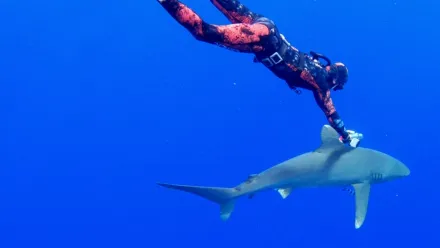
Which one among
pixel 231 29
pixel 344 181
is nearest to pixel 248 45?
pixel 231 29

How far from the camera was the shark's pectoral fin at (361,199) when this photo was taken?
8.23 m

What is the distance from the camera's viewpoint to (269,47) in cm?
637

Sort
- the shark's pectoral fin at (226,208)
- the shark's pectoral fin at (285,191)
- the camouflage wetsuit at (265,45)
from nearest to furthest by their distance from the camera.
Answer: the camouflage wetsuit at (265,45) → the shark's pectoral fin at (285,191) → the shark's pectoral fin at (226,208)

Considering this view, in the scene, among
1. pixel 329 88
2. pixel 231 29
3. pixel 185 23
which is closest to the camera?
pixel 185 23

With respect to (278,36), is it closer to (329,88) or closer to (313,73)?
(313,73)

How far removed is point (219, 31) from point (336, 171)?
3.83 metres

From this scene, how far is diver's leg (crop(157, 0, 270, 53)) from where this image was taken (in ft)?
16.6

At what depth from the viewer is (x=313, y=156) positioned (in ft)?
27.6

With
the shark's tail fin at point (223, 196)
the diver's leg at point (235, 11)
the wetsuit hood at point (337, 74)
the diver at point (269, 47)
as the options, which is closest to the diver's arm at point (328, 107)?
the diver at point (269, 47)

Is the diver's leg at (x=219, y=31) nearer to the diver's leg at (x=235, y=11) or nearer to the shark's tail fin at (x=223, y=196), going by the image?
the diver's leg at (x=235, y=11)

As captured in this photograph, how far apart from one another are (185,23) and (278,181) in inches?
163

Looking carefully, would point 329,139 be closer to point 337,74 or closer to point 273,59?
point 337,74

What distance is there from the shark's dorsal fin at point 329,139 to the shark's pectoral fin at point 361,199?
84cm

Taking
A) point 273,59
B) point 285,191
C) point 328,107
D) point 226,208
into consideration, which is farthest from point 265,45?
point 226,208
